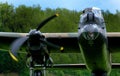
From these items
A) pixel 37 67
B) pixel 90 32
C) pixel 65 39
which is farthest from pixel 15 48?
pixel 65 39

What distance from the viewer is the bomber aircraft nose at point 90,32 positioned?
20031 mm

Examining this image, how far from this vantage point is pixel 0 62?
226ft

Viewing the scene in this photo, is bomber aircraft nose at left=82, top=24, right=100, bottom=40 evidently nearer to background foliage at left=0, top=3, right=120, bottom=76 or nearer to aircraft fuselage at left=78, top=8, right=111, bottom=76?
aircraft fuselage at left=78, top=8, right=111, bottom=76

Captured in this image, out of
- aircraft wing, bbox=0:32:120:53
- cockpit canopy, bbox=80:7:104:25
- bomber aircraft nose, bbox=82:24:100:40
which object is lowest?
aircraft wing, bbox=0:32:120:53

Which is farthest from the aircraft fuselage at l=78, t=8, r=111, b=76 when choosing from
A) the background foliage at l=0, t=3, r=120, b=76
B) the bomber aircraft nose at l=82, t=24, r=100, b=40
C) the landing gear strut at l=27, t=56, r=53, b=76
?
the background foliage at l=0, t=3, r=120, b=76

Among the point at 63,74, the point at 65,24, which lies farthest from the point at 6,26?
the point at 63,74

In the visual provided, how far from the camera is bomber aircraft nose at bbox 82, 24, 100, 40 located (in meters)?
20.0

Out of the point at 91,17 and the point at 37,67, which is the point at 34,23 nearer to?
the point at 37,67

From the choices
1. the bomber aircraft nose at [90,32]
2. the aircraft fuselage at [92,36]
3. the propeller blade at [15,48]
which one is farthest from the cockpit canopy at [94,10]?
the propeller blade at [15,48]

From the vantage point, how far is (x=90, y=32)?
65.7 ft

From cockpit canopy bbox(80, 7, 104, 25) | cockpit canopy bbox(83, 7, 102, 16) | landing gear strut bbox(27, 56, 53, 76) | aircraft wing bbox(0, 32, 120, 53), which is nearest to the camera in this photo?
cockpit canopy bbox(80, 7, 104, 25)

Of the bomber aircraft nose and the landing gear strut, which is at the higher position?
the bomber aircraft nose

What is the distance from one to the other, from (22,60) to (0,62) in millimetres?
4100

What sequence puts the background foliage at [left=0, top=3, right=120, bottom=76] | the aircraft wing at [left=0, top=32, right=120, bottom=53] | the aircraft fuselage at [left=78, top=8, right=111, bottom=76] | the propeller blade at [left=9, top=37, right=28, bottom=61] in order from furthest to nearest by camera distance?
1. the background foliage at [left=0, top=3, right=120, bottom=76]
2. the aircraft wing at [left=0, top=32, right=120, bottom=53]
3. the propeller blade at [left=9, top=37, right=28, bottom=61]
4. the aircraft fuselage at [left=78, top=8, right=111, bottom=76]
